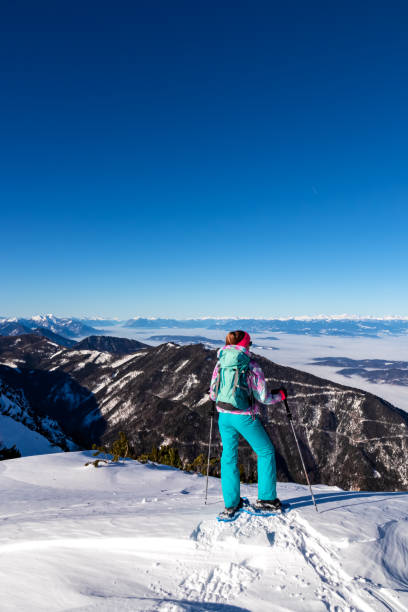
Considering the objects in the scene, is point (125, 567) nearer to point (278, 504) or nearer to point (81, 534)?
point (81, 534)

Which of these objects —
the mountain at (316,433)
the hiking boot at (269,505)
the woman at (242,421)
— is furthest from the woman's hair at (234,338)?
the mountain at (316,433)

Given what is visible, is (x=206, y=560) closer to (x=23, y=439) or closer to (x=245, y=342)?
(x=245, y=342)

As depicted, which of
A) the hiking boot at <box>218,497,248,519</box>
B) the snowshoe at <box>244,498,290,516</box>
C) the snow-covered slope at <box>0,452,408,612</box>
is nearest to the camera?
the snow-covered slope at <box>0,452,408,612</box>

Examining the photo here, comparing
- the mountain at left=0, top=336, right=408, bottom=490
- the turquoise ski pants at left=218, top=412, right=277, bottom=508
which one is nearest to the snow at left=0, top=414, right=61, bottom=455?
the turquoise ski pants at left=218, top=412, right=277, bottom=508

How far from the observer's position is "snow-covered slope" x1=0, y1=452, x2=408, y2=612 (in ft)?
13.9

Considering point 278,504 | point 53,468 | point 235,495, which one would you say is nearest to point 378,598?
point 278,504

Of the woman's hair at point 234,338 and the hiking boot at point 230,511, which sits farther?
the woman's hair at point 234,338

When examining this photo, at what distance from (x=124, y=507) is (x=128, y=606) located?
173 inches

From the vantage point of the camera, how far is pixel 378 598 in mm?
4191

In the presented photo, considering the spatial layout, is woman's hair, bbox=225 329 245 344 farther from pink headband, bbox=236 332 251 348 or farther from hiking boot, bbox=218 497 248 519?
hiking boot, bbox=218 497 248 519

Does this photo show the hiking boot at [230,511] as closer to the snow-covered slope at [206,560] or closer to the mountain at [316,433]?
the snow-covered slope at [206,560]

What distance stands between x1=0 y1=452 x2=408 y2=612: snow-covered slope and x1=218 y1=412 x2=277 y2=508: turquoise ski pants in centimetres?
60

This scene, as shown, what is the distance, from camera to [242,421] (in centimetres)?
653

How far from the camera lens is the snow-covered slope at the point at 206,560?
4250 millimetres
